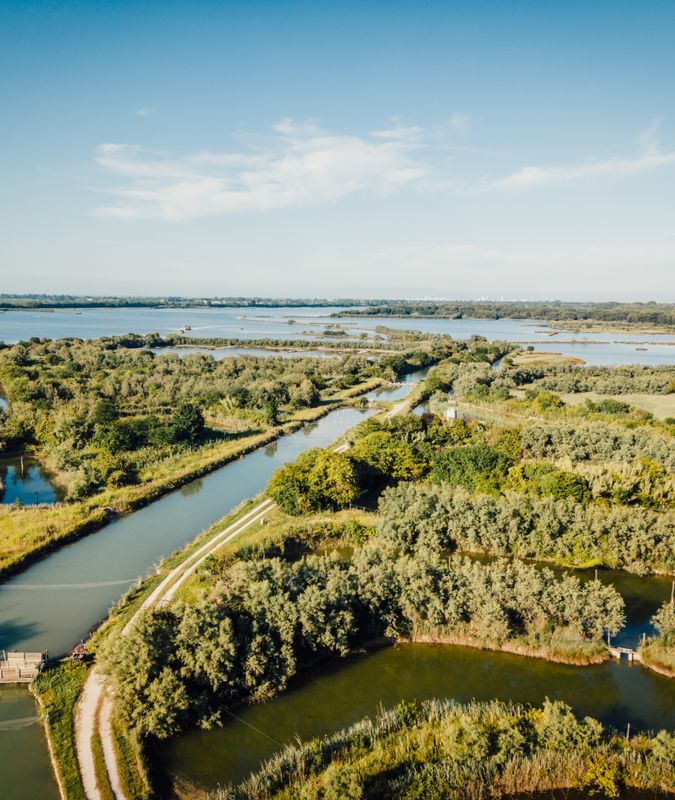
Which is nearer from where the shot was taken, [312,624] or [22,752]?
[22,752]

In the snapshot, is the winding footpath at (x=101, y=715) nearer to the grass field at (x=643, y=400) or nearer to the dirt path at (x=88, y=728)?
the dirt path at (x=88, y=728)

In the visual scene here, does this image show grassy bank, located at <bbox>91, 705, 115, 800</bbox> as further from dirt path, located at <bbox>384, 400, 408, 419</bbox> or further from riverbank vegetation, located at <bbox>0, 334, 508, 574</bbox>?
dirt path, located at <bbox>384, 400, 408, 419</bbox>

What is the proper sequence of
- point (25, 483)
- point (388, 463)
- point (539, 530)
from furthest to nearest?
point (25, 483)
point (388, 463)
point (539, 530)

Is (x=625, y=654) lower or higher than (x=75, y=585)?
higher

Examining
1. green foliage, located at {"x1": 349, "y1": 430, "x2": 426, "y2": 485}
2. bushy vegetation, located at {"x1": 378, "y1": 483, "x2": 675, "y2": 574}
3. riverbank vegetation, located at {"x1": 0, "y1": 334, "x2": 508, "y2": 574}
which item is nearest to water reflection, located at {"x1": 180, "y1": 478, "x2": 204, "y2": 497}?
riverbank vegetation, located at {"x1": 0, "y1": 334, "x2": 508, "y2": 574}

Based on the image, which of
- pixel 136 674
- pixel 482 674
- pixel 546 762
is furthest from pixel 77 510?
pixel 546 762

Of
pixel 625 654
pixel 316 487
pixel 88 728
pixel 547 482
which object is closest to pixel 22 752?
pixel 88 728

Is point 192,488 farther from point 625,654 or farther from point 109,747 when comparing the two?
point 625,654

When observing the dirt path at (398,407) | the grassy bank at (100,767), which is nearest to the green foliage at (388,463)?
the grassy bank at (100,767)
